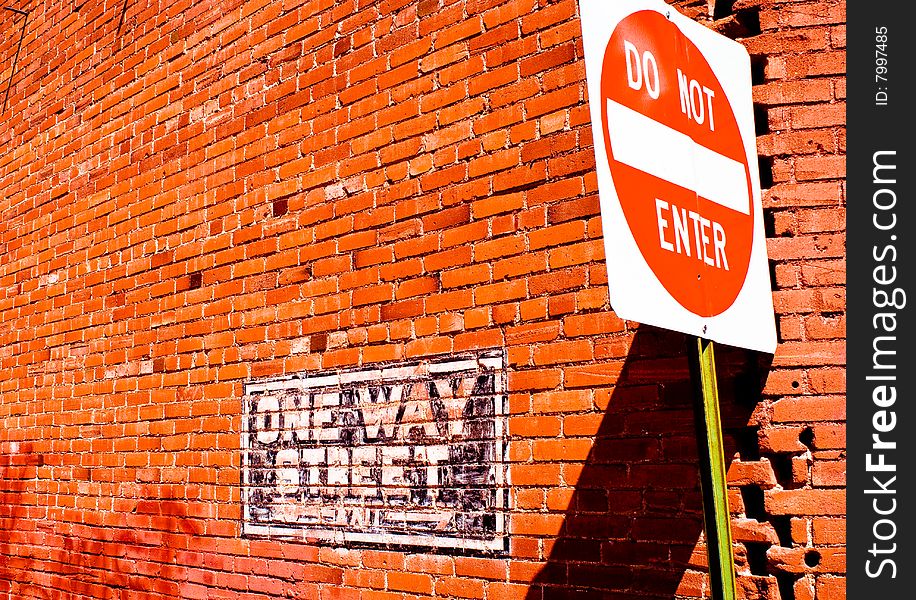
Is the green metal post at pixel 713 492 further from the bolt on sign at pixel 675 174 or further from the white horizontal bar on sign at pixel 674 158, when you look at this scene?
the white horizontal bar on sign at pixel 674 158

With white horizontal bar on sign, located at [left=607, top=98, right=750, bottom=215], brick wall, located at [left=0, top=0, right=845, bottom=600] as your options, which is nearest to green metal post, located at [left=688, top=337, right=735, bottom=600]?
white horizontal bar on sign, located at [left=607, top=98, right=750, bottom=215]

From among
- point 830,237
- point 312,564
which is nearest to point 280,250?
point 312,564

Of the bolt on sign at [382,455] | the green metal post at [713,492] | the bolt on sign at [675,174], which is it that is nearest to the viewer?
the bolt on sign at [675,174]

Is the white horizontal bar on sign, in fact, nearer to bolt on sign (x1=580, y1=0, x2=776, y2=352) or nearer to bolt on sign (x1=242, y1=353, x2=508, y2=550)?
bolt on sign (x1=580, y1=0, x2=776, y2=352)

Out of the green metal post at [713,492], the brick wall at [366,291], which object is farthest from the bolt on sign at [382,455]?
the green metal post at [713,492]

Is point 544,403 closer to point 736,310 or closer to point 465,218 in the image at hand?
point 465,218

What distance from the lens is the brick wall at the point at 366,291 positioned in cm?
281

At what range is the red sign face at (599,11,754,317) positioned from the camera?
191 cm

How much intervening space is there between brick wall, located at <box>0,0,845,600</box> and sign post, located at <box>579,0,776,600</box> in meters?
0.63

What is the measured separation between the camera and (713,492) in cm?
205

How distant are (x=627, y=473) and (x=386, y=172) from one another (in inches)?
62.0

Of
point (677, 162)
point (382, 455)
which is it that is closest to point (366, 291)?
point (382, 455)

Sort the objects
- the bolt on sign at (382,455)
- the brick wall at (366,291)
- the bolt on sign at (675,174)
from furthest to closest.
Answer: the bolt on sign at (382,455)
the brick wall at (366,291)
the bolt on sign at (675,174)

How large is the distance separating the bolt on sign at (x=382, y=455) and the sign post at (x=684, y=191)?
4.21 feet
